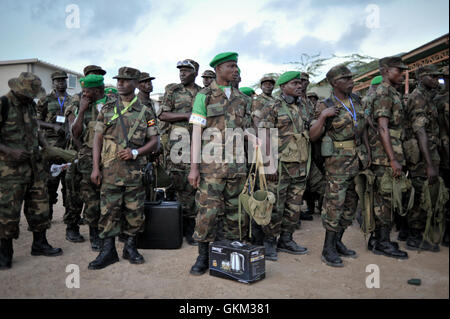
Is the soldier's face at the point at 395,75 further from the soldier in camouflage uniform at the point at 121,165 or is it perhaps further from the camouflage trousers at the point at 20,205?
the camouflage trousers at the point at 20,205

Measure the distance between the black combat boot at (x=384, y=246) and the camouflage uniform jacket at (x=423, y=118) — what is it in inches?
38.2

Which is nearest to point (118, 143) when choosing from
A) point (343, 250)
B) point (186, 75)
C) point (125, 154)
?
point (125, 154)

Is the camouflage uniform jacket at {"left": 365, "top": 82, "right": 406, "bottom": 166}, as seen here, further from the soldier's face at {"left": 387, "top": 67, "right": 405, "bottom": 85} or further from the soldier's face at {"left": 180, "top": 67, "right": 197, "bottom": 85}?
the soldier's face at {"left": 180, "top": 67, "right": 197, "bottom": 85}

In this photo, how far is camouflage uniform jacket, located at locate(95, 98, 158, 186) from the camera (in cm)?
407

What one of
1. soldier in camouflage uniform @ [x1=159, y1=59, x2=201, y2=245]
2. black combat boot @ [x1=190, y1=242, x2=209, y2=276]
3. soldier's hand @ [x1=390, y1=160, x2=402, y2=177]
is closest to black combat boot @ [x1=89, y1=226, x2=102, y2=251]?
soldier in camouflage uniform @ [x1=159, y1=59, x2=201, y2=245]

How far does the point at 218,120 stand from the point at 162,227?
1.81 m

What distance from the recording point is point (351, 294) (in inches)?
128

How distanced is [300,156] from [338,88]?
3.19 feet

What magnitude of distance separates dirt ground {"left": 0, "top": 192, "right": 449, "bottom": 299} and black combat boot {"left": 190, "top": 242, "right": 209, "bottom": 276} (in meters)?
0.09

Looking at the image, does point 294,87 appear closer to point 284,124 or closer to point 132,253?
point 284,124

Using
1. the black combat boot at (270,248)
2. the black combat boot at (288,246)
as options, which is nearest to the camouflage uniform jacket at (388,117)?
the black combat boot at (288,246)

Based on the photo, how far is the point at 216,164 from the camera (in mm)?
3758
